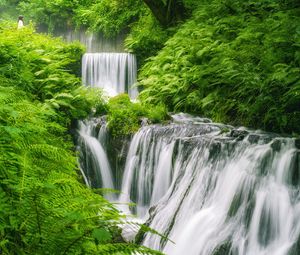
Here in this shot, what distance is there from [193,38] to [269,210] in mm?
7649

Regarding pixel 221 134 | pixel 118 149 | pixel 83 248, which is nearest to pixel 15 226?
pixel 83 248

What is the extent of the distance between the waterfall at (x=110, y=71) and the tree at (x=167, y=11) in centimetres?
171

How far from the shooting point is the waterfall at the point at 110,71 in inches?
569

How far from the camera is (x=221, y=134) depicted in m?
7.62

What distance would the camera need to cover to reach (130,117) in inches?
384

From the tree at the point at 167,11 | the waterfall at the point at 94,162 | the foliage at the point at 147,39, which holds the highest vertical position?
the tree at the point at 167,11

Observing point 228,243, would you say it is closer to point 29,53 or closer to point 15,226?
point 15,226

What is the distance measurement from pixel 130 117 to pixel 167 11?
6.02 metres

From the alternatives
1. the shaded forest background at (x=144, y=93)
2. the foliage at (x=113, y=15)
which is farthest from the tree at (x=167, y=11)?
the foliage at (x=113, y=15)

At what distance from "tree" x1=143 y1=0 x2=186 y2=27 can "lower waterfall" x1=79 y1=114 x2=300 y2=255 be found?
22.3 ft

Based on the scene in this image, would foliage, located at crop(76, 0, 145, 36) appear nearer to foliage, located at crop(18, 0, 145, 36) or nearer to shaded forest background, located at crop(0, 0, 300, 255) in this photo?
foliage, located at crop(18, 0, 145, 36)

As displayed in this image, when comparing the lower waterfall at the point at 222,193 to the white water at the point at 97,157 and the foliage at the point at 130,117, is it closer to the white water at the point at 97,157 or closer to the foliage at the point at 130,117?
the foliage at the point at 130,117

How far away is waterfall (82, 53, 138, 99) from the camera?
47.4ft

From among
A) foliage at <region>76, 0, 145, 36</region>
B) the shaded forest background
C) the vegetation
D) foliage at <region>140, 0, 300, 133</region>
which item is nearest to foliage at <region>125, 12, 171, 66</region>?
the shaded forest background
